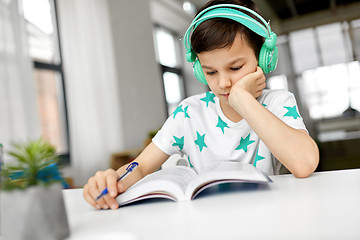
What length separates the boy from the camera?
776mm

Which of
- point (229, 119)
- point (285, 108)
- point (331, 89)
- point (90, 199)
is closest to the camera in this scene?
point (90, 199)

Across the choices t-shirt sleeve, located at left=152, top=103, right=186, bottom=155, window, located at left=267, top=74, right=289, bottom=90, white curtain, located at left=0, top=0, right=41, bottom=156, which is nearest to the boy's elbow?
t-shirt sleeve, located at left=152, top=103, right=186, bottom=155

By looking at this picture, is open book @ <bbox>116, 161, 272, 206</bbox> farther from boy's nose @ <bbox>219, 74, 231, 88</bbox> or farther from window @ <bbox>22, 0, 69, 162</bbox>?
window @ <bbox>22, 0, 69, 162</bbox>

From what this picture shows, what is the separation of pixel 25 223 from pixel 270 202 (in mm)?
347

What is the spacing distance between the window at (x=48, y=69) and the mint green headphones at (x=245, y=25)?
2.72 meters

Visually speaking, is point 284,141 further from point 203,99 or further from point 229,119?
point 203,99

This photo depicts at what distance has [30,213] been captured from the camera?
0.41 m

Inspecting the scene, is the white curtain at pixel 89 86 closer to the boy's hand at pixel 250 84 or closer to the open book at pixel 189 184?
the boy's hand at pixel 250 84

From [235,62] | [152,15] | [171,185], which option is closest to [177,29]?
[152,15]

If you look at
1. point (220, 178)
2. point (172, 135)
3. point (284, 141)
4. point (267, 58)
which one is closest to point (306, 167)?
point (284, 141)

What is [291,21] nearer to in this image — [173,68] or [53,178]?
[173,68]

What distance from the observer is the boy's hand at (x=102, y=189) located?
683 millimetres

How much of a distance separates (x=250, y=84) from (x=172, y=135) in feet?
1.16

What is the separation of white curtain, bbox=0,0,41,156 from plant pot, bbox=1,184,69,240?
2.63 meters
